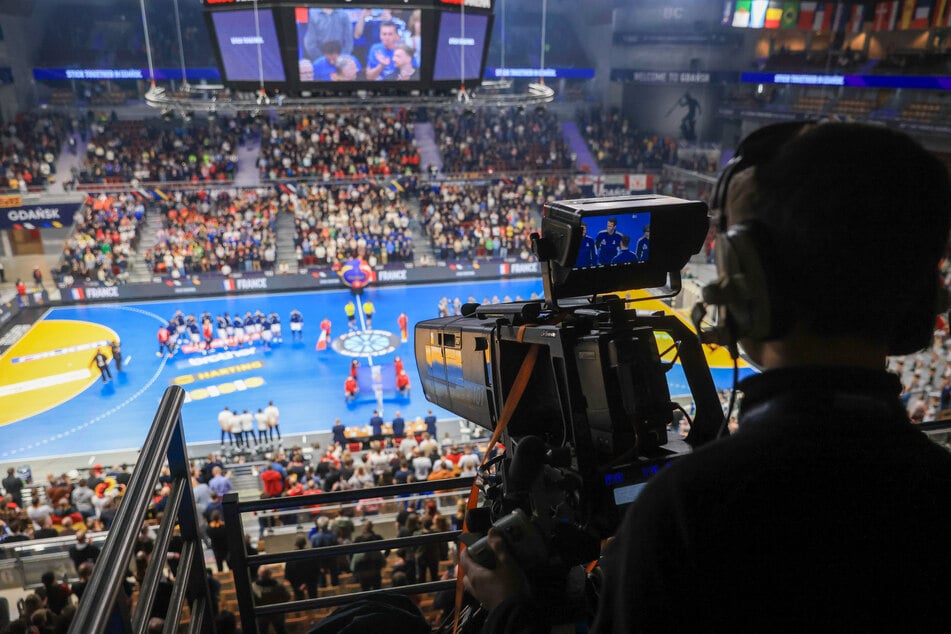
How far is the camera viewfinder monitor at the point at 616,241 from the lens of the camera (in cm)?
213

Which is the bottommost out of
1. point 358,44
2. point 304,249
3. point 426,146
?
point 304,249

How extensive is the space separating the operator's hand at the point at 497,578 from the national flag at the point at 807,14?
29501 millimetres

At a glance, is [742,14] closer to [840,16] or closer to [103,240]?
[840,16]

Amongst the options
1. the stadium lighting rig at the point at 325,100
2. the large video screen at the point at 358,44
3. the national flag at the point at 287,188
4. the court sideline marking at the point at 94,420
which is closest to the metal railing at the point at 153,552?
the large video screen at the point at 358,44

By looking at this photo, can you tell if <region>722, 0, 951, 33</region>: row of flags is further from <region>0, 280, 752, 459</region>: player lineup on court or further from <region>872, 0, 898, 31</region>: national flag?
<region>0, 280, 752, 459</region>: player lineup on court

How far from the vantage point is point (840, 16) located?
82.8 ft

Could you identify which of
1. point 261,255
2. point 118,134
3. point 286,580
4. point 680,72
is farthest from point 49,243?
point 680,72

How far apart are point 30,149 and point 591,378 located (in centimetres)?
2917

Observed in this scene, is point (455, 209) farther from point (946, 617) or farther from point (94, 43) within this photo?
point (946, 617)

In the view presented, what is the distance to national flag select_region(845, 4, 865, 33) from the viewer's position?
978 inches

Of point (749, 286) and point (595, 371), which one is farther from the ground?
point (749, 286)

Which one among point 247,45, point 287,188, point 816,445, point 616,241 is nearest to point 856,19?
point 287,188

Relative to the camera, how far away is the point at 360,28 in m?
12.3

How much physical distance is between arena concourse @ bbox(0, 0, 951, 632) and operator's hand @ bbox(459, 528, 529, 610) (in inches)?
120
